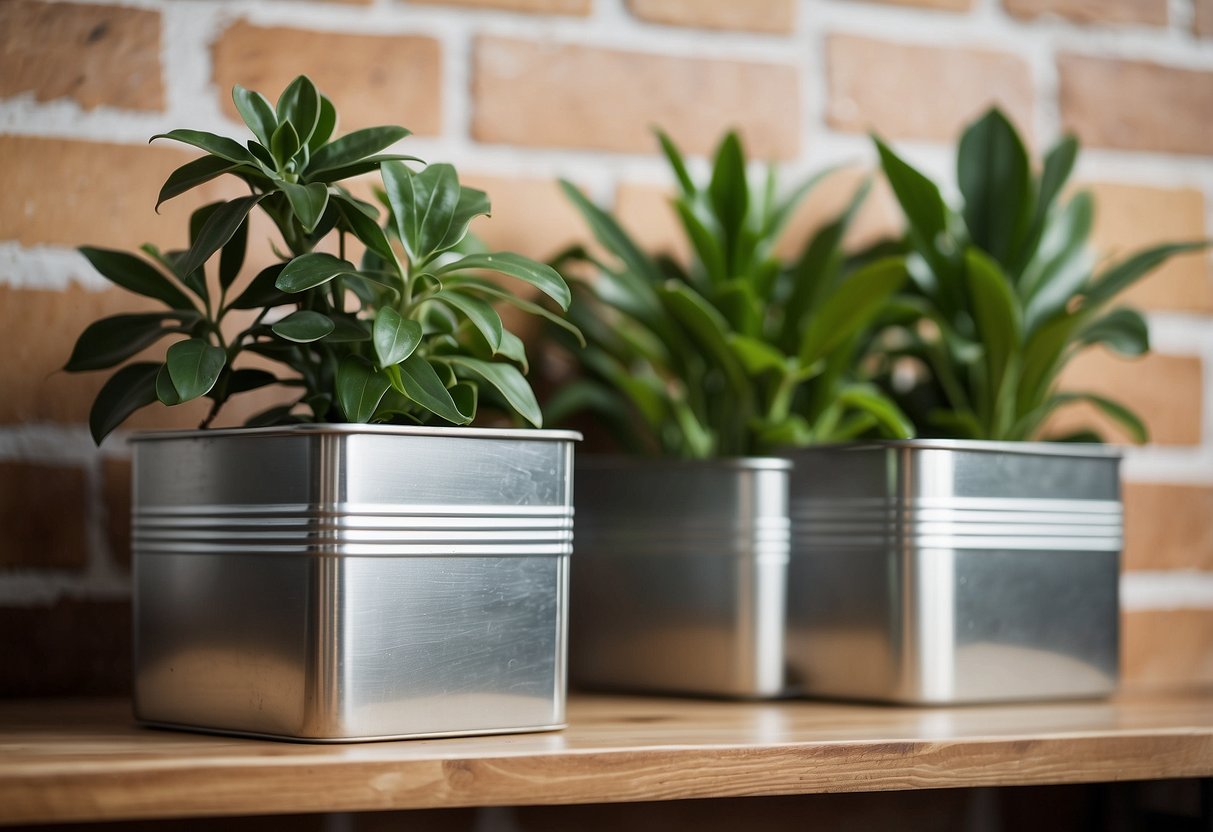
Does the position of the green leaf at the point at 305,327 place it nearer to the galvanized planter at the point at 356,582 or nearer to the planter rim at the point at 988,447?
the galvanized planter at the point at 356,582

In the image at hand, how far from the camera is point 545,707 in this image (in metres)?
0.68

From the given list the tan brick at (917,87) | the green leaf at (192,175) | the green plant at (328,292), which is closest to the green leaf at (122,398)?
the green plant at (328,292)

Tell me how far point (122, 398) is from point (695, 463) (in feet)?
1.17

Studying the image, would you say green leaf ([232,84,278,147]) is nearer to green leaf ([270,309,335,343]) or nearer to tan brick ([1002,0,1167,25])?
green leaf ([270,309,335,343])

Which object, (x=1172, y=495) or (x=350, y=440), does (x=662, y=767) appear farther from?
Answer: (x=1172, y=495)

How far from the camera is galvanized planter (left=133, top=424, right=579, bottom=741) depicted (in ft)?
2.04

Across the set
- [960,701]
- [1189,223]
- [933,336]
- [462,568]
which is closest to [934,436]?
[933,336]

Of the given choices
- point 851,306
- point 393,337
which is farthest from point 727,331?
point 393,337

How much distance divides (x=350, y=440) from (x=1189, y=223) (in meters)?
0.87

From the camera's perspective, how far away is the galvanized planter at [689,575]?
2.74ft

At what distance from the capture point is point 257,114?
667 millimetres

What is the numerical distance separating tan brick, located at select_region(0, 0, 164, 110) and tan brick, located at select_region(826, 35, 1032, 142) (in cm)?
54

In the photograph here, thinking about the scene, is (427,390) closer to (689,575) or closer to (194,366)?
(194,366)

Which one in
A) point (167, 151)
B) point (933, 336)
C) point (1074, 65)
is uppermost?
point (1074, 65)
